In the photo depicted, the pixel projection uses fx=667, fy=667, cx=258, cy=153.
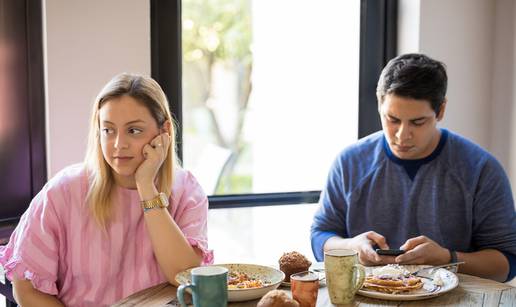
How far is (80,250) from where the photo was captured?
72.2 inches

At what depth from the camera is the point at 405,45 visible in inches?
120

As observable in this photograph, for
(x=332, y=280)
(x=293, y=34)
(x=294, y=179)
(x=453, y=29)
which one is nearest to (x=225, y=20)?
(x=293, y=34)

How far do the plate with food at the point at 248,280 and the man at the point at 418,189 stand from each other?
0.32 meters

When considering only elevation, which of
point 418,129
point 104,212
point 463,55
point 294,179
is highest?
point 463,55

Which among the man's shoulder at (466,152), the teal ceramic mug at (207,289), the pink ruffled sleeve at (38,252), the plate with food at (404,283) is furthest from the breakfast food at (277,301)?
the man's shoulder at (466,152)

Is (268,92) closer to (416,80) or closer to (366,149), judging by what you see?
(366,149)

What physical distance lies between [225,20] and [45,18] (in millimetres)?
837

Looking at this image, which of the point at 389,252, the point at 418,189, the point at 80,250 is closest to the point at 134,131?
the point at 80,250

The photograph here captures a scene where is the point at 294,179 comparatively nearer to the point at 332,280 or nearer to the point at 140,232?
the point at 140,232

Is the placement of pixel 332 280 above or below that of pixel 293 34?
below

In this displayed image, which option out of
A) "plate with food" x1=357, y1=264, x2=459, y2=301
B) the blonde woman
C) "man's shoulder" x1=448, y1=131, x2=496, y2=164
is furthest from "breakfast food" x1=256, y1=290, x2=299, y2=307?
"man's shoulder" x1=448, y1=131, x2=496, y2=164

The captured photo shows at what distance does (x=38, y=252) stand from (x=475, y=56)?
2132 mm

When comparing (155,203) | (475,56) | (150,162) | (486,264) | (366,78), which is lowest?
(486,264)

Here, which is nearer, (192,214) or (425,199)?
(192,214)
